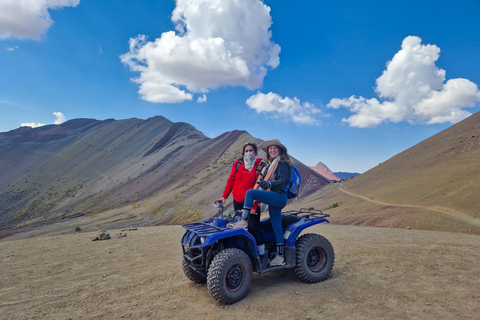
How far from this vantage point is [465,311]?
3.56 meters

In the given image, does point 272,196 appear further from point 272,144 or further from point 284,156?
point 272,144

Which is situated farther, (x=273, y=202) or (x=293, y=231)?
(x=293, y=231)

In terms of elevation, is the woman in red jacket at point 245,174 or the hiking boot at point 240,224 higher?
the woman in red jacket at point 245,174

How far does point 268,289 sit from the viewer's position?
14.7 ft

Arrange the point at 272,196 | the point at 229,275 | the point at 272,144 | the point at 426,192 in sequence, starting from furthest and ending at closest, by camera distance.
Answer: the point at 426,192
the point at 272,144
the point at 272,196
the point at 229,275

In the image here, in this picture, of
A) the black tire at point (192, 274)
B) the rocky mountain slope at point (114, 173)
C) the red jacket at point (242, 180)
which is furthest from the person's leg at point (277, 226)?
the rocky mountain slope at point (114, 173)

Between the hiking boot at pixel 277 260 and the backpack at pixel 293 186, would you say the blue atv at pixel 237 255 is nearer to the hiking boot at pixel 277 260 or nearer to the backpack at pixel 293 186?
the hiking boot at pixel 277 260

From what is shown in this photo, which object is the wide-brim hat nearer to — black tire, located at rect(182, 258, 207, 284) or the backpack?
the backpack

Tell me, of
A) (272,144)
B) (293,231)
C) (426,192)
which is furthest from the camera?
(426,192)

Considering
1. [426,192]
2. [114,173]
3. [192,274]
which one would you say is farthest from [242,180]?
[114,173]

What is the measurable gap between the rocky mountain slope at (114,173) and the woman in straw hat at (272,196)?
21099 millimetres

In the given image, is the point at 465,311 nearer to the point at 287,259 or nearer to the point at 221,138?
the point at 287,259

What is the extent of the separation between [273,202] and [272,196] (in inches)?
4.4

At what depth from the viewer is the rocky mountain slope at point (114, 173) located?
101 ft
